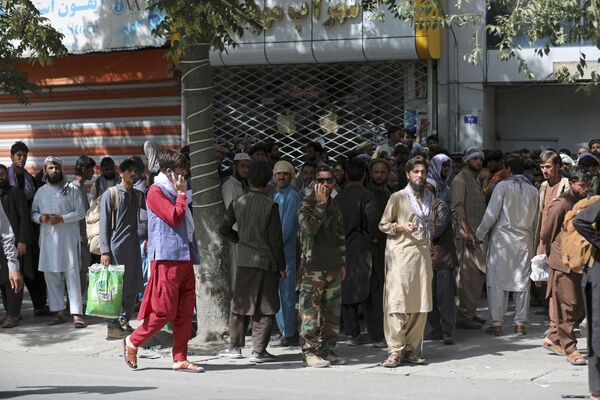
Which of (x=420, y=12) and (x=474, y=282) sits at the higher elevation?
(x=420, y=12)

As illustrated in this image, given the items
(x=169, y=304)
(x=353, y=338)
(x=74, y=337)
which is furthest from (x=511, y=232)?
(x=74, y=337)

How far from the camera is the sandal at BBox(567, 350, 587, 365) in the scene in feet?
31.3

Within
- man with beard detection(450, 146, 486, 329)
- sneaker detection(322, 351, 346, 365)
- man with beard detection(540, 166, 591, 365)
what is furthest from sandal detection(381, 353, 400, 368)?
man with beard detection(450, 146, 486, 329)

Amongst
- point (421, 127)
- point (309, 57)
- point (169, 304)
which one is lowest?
point (169, 304)

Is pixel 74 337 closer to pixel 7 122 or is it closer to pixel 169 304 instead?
pixel 169 304

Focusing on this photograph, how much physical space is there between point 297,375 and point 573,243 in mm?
2575

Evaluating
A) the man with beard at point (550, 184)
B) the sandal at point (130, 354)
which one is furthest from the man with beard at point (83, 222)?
the man with beard at point (550, 184)

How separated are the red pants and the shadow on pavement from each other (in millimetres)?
768

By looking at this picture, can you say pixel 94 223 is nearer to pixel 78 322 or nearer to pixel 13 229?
pixel 13 229

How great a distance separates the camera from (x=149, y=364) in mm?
9883

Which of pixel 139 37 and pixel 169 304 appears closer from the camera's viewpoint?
pixel 169 304

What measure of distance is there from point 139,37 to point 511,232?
816 cm

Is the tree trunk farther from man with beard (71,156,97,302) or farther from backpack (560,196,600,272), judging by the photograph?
backpack (560,196,600,272)

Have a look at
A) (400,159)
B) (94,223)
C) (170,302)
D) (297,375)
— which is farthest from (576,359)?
(94,223)
